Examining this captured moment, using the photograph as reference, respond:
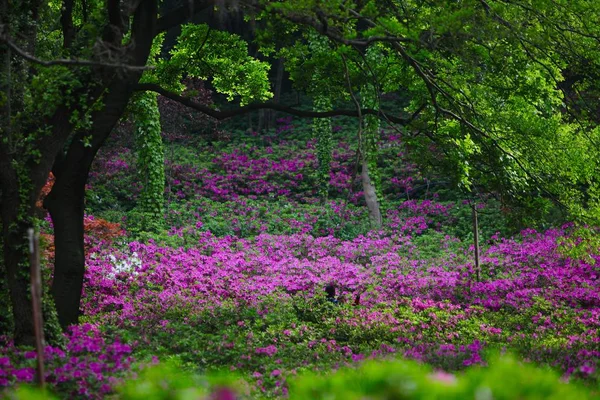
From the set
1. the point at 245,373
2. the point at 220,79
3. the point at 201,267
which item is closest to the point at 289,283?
the point at 201,267

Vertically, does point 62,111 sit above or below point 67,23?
below

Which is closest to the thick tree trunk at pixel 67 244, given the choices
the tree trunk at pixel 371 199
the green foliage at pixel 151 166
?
the green foliage at pixel 151 166

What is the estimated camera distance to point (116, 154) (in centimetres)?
2591

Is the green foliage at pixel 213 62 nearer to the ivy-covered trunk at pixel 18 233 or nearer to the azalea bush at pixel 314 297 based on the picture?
the azalea bush at pixel 314 297

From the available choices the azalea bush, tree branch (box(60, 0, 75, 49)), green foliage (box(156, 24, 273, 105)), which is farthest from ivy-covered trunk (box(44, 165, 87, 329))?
green foliage (box(156, 24, 273, 105))

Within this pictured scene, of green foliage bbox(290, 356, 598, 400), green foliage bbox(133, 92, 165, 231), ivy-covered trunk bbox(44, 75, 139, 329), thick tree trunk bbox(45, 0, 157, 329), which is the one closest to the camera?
green foliage bbox(290, 356, 598, 400)

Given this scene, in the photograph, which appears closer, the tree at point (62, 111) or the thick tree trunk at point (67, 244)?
the tree at point (62, 111)

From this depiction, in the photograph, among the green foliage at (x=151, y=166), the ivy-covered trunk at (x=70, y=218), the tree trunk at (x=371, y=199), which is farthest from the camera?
the tree trunk at (x=371, y=199)

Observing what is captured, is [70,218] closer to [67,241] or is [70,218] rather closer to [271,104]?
[67,241]

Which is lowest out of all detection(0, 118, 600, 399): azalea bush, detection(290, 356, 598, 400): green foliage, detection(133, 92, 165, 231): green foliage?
detection(0, 118, 600, 399): azalea bush

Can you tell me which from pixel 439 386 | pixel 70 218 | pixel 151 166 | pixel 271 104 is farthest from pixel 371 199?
pixel 439 386

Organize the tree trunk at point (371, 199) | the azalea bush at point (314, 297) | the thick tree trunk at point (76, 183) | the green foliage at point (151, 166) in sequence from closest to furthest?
the azalea bush at point (314, 297) → the thick tree trunk at point (76, 183) → the green foliage at point (151, 166) → the tree trunk at point (371, 199)

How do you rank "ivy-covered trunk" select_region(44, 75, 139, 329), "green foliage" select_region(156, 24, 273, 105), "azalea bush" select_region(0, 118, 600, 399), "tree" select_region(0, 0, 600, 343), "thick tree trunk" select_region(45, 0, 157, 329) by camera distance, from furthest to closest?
"green foliage" select_region(156, 24, 273, 105) < "ivy-covered trunk" select_region(44, 75, 139, 329) < "thick tree trunk" select_region(45, 0, 157, 329) < "tree" select_region(0, 0, 600, 343) < "azalea bush" select_region(0, 118, 600, 399)

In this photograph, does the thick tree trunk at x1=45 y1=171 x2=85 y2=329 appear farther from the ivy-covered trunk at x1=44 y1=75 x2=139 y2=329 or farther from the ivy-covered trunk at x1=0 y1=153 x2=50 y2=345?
the ivy-covered trunk at x1=0 y1=153 x2=50 y2=345
